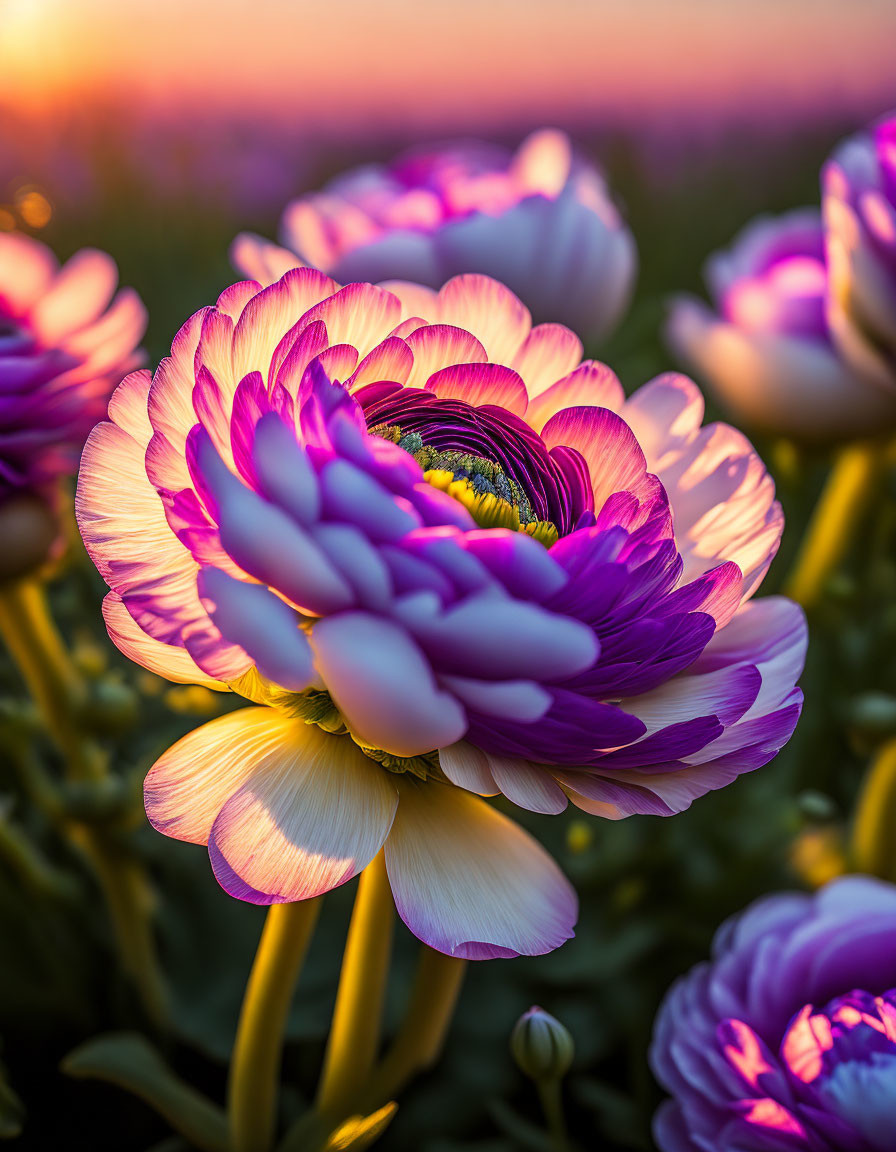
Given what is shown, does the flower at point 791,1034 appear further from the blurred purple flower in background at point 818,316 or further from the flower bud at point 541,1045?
the blurred purple flower in background at point 818,316

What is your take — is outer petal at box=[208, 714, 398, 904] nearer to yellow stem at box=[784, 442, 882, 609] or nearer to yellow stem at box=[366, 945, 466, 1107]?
yellow stem at box=[366, 945, 466, 1107]

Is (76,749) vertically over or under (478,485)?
under

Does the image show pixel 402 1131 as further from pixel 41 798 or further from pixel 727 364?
pixel 727 364

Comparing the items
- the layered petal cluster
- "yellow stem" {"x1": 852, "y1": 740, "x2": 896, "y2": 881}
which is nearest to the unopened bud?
the layered petal cluster

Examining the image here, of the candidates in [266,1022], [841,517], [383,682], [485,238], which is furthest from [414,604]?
[841,517]

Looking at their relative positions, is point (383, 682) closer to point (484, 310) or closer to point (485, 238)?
point (484, 310)

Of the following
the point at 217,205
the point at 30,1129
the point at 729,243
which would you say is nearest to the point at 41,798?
the point at 30,1129

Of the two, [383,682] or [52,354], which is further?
[52,354]
